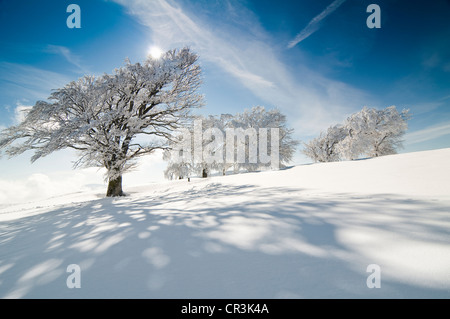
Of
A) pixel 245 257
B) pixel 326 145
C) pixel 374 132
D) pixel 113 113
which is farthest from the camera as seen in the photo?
pixel 326 145

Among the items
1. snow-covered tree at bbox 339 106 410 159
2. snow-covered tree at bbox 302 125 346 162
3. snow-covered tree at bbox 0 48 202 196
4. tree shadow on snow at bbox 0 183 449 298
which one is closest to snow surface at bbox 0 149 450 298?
tree shadow on snow at bbox 0 183 449 298

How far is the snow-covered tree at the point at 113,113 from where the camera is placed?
757 centimetres

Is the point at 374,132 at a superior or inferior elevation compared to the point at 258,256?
superior

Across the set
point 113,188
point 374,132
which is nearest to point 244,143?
point 113,188

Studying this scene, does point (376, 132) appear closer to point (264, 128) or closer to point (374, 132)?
point (374, 132)

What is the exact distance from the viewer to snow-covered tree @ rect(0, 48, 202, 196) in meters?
7.57

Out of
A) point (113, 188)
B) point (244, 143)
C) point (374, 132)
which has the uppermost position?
point (374, 132)

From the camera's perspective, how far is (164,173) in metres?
24.0

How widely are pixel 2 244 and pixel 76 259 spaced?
2286 mm

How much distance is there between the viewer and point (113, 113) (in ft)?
26.0

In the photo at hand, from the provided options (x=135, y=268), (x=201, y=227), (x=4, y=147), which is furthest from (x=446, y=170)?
(x=4, y=147)

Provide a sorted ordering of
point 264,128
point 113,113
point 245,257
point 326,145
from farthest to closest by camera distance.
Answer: point 326,145
point 264,128
point 113,113
point 245,257

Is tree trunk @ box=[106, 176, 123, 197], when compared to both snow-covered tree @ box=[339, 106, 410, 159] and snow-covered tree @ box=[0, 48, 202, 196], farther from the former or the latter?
snow-covered tree @ box=[339, 106, 410, 159]

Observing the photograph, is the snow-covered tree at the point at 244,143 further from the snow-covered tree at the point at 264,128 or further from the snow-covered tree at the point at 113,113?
the snow-covered tree at the point at 113,113
